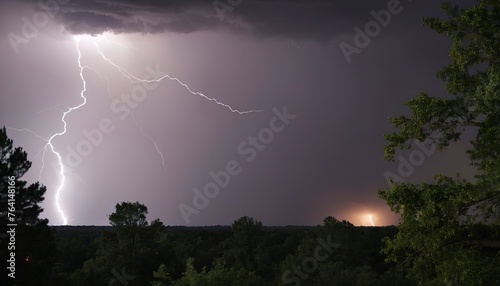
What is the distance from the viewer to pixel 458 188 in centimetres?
1471

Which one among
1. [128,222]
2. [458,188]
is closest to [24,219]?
[128,222]

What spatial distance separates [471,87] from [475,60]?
71cm

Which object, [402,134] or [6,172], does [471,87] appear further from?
[6,172]

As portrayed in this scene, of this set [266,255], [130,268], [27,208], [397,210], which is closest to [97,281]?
[130,268]

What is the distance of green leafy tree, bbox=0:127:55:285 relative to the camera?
3641 cm

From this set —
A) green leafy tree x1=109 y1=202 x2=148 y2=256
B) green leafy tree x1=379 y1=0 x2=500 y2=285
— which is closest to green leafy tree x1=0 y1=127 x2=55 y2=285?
green leafy tree x1=109 y1=202 x2=148 y2=256

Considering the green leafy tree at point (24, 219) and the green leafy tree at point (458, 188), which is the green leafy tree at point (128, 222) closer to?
the green leafy tree at point (24, 219)

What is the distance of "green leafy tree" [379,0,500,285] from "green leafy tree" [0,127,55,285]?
27.3 meters

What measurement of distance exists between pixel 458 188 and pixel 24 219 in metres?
30.9

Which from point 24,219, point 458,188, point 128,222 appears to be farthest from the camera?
point 128,222

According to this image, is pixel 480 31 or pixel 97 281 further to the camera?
pixel 97 281

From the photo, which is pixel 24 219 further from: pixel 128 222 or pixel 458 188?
pixel 458 188

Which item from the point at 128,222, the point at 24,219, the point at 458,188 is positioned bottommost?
the point at 458,188

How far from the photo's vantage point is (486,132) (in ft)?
49.0
